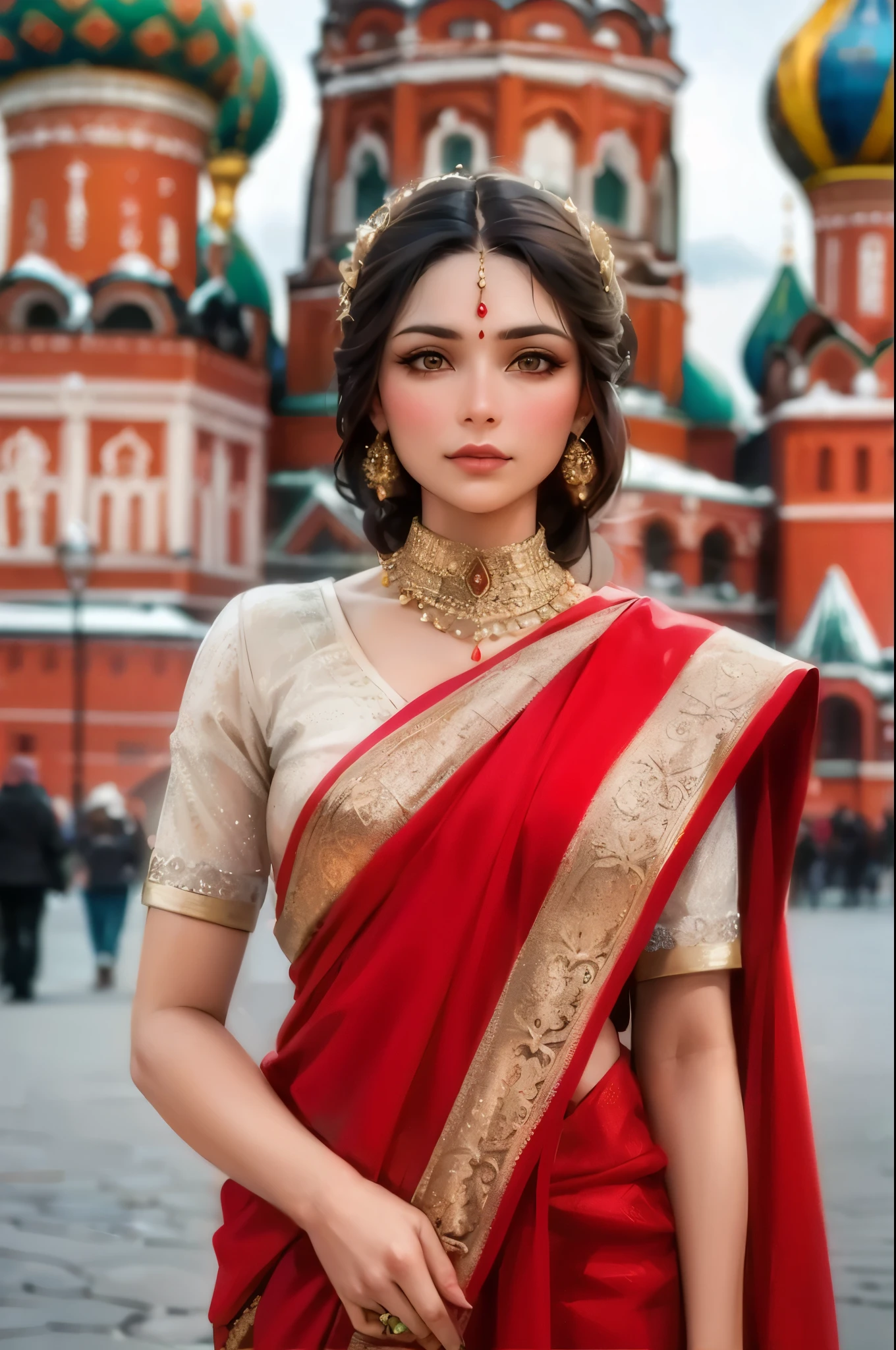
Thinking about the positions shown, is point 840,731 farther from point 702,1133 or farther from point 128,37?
point 702,1133

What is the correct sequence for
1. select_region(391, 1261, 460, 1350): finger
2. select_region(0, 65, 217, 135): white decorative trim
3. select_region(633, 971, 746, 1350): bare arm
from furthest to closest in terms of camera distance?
select_region(0, 65, 217, 135): white decorative trim < select_region(633, 971, 746, 1350): bare arm < select_region(391, 1261, 460, 1350): finger

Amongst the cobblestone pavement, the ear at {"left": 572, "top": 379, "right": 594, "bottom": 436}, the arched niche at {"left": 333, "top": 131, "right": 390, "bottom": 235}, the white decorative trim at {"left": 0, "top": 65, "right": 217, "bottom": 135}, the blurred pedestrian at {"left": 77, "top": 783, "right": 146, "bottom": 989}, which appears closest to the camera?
the ear at {"left": 572, "top": 379, "right": 594, "bottom": 436}

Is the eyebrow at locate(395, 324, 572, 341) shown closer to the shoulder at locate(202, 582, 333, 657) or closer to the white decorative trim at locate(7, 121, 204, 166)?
the shoulder at locate(202, 582, 333, 657)

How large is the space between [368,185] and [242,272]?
500 millimetres

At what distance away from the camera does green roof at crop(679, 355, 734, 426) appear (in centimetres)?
464

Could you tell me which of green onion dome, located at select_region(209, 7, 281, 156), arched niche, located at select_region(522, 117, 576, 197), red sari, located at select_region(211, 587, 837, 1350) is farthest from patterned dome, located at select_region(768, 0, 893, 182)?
red sari, located at select_region(211, 587, 837, 1350)

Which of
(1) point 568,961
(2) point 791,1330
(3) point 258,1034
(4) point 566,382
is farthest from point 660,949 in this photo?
(3) point 258,1034

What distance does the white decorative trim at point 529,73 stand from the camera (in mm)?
4574

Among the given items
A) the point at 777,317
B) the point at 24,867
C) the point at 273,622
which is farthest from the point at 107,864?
the point at 273,622

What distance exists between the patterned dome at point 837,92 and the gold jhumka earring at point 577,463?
3.66 metres

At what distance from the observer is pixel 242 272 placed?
4586 millimetres

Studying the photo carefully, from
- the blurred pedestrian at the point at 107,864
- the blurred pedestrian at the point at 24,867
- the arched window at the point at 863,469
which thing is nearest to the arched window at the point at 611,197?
the arched window at the point at 863,469

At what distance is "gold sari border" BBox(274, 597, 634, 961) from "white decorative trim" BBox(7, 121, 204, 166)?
386 centimetres

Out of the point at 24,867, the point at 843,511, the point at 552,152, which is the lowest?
the point at 24,867
